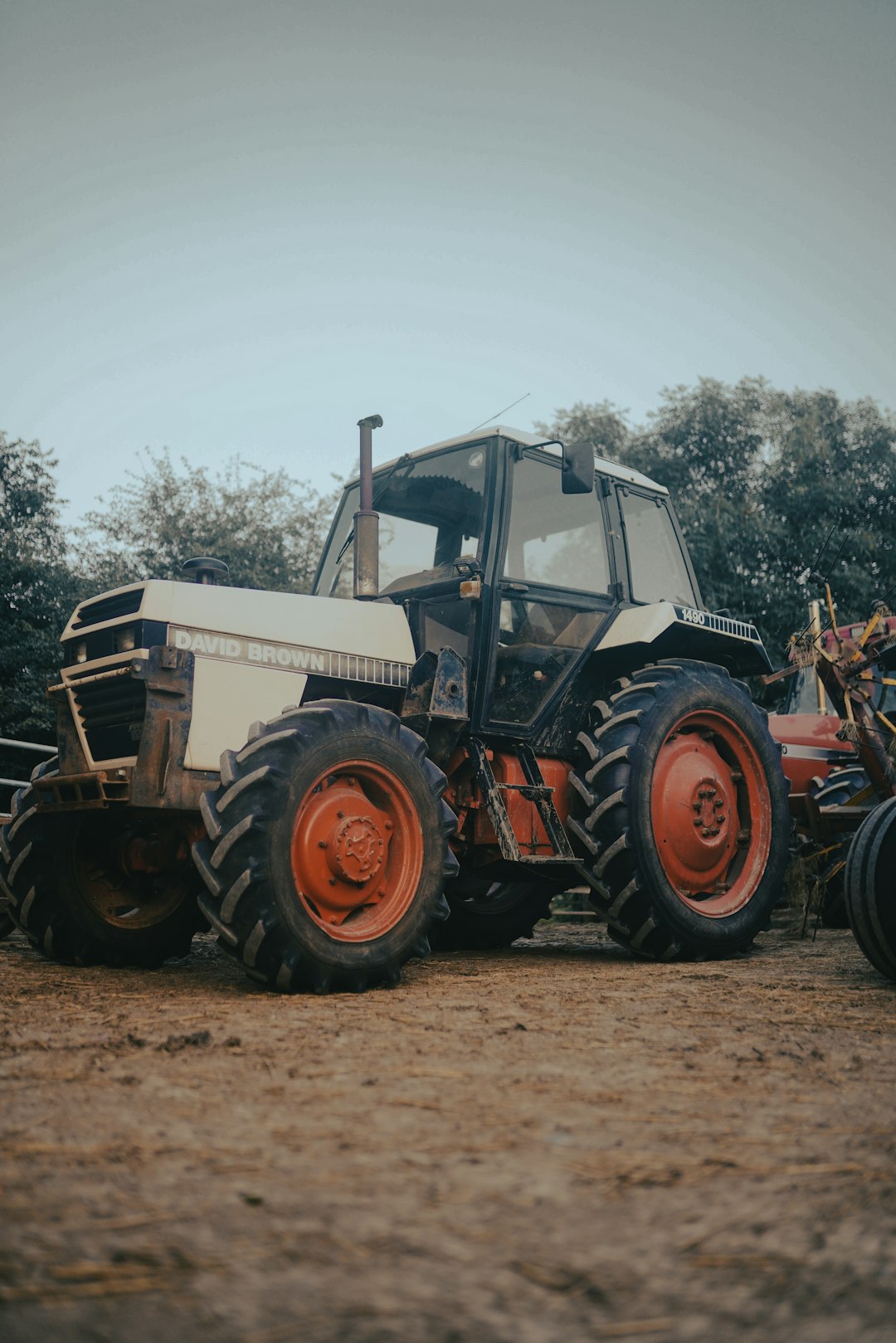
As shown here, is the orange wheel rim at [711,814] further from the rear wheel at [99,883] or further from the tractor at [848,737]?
the rear wheel at [99,883]

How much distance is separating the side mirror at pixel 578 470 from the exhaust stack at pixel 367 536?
40.4 inches

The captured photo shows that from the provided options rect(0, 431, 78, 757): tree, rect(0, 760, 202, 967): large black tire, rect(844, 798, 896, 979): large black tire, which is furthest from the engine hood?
rect(0, 431, 78, 757): tree

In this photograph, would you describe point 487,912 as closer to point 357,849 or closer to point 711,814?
point 711,814

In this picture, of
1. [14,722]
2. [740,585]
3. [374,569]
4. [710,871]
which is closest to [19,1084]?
[374,569]

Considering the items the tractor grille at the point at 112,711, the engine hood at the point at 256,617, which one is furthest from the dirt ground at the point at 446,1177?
the engine hood at the point at 256,617

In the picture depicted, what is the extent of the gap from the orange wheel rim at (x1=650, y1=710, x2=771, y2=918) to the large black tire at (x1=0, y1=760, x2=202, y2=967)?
256 cm

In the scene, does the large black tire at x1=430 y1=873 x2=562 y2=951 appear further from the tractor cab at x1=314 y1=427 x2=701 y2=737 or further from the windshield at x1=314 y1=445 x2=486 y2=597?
the windshield at x1=314 y1=445 x2=486 y2=597

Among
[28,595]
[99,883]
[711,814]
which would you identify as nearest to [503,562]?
[711,814]

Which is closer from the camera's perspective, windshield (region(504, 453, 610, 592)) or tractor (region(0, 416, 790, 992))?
tractor (region(0, 416, 790, 992))

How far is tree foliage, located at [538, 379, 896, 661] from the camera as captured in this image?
738 inches

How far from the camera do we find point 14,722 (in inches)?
653

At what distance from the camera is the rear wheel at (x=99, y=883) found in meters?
5.25

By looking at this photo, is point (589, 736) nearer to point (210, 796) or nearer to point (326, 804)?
point (326, 804)

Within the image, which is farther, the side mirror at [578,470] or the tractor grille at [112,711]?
the side mirror at [578,470]
